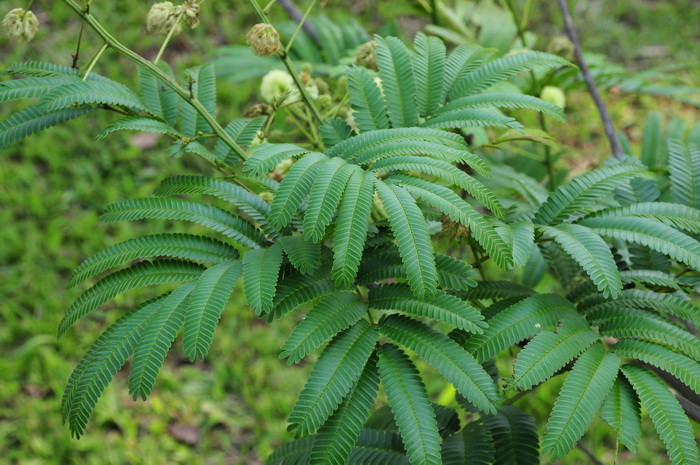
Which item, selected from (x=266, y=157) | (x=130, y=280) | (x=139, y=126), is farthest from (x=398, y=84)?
(x=130, y=280)

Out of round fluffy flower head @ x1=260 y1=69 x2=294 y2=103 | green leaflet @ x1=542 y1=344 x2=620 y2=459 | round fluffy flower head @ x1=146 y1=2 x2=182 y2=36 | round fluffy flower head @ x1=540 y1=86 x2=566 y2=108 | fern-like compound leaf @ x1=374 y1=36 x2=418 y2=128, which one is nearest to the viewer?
green leaflet @ x1=542 y1=344 x2=620 y2=459

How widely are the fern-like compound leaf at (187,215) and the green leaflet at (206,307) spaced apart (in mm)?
96

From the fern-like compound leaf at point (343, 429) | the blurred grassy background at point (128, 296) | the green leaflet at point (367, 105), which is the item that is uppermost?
the green leaflet at point (367, 105)

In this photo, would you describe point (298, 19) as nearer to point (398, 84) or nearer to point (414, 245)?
point (398, 84)

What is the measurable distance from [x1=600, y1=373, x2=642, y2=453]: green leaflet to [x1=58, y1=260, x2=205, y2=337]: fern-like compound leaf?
2.14ft

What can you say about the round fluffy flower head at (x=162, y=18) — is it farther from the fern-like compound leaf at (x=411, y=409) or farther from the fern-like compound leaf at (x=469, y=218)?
the fern-like compound leaf at (x=411, y=409)

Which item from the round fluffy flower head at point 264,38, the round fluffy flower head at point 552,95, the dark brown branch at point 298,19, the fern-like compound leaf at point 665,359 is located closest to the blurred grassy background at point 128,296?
the dark brown branch at point 298,19

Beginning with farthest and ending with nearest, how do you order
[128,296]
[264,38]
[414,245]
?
[128,296], [264,38], [414,245]

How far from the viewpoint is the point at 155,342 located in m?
0.93

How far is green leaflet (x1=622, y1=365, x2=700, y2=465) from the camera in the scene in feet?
2.92

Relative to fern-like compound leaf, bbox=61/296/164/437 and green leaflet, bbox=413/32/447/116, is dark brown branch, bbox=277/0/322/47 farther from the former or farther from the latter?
fern-like compound leaf, bbox=61/296/164/437

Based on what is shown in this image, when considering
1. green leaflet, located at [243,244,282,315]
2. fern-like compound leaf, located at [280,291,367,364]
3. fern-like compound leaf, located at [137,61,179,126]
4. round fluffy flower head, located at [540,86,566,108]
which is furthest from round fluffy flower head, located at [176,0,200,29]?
round fluffy flower head, located at [540,86,566,108]

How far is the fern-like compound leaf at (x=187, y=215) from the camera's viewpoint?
106 cm

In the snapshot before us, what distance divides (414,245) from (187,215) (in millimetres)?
411
